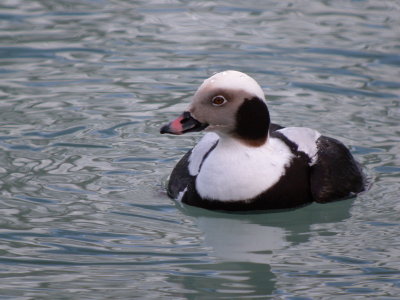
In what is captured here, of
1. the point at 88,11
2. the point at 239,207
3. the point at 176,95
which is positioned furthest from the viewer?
the point at 88,11

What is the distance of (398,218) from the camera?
7.65 meters

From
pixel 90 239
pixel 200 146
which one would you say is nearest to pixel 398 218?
pixel 200 146

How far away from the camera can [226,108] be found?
7.71m

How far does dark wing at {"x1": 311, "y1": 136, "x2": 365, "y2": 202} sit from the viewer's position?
7941 millimetres

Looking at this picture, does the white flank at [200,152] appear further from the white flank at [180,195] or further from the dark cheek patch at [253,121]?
the dark cheek patch at [253,121]

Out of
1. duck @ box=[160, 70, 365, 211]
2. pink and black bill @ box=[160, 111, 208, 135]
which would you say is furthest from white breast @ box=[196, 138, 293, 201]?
pink and black bill @ box=[160, 111, 208, 135]

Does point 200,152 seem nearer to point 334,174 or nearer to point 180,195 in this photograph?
point 180,195

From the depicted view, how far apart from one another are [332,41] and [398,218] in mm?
5222

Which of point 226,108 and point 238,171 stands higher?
point 226,108

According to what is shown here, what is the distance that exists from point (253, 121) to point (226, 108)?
23 cm

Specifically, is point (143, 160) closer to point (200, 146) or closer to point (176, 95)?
point (200, 146)

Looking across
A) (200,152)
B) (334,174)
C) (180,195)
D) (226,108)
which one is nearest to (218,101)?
(226,108)

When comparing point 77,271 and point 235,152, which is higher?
point 235,152

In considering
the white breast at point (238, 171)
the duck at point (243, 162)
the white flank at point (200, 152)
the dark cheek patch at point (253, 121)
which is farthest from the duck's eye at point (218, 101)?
the white flank at point (200, 152)
